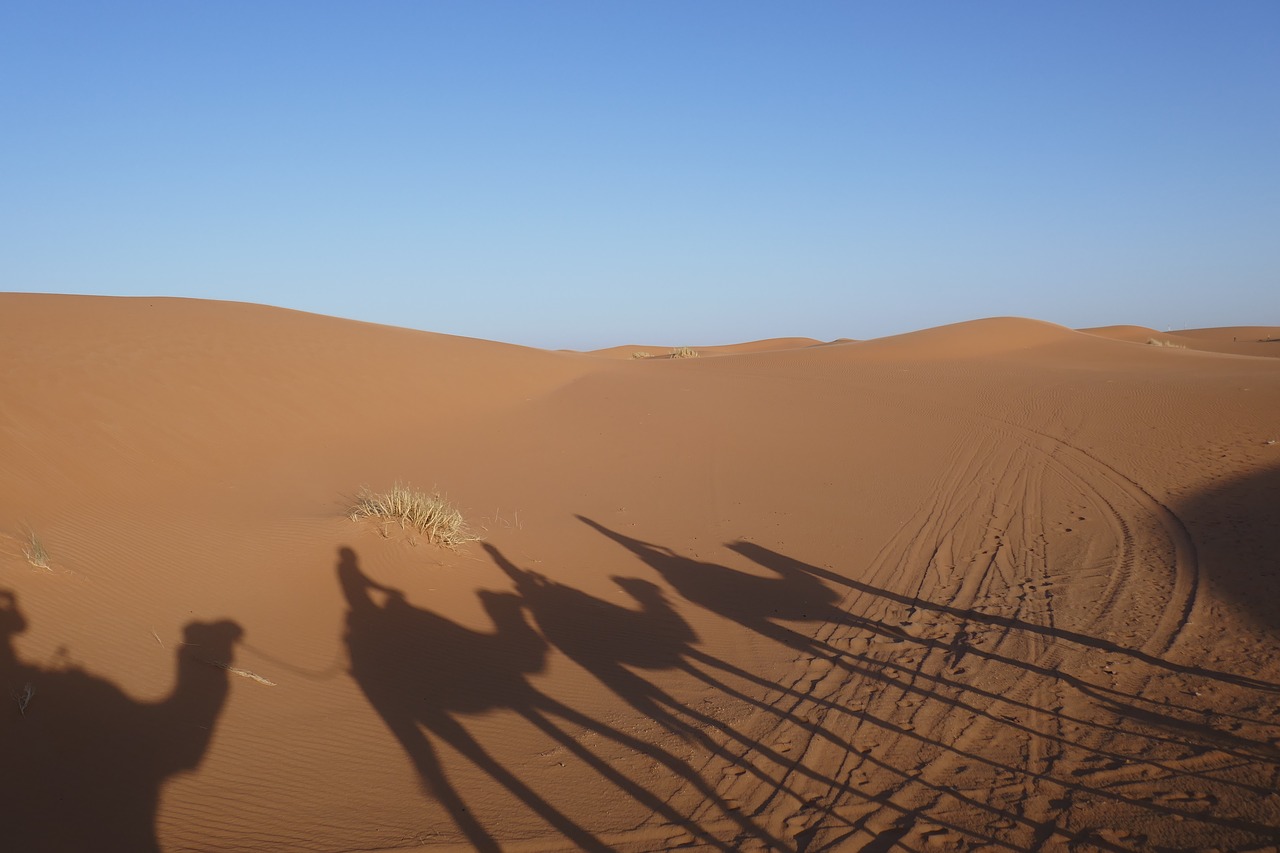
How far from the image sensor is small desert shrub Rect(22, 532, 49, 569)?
646 cm

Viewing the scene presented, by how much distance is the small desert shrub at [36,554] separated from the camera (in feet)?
21.2

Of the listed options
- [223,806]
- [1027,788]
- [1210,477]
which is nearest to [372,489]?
[223,806]

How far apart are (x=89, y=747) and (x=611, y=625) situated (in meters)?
4.06

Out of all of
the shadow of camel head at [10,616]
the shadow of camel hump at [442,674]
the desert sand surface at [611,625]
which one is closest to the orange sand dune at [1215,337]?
the desert sand surface at [611,625]

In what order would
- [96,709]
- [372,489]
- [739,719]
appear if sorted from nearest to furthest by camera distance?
[96,709]
[739,719]
[372,489]

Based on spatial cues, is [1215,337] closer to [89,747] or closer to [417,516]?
[417,516]

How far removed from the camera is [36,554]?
6.52 meters

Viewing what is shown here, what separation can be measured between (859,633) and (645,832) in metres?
3.43

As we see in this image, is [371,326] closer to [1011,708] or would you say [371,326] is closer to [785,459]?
[785,459]

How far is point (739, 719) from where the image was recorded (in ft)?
18.3

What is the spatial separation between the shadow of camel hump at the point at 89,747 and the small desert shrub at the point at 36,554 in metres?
0.59

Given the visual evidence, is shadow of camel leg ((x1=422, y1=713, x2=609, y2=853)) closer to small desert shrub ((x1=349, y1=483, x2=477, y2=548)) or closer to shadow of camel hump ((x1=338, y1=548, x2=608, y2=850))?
shadow of camel hump ((x1=338, y1=548, x2=608, y2=850))

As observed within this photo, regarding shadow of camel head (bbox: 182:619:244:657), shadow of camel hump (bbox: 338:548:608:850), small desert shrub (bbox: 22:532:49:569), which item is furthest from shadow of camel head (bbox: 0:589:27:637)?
shadow of camel hump (bbox: 338:548:608:850)

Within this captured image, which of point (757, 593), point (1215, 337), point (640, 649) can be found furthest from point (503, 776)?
point (1215, 337)
